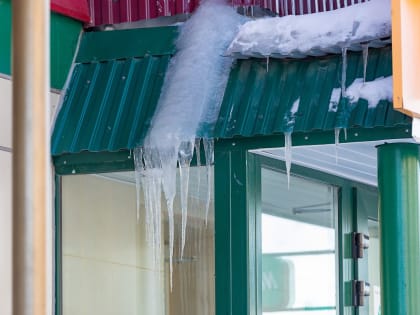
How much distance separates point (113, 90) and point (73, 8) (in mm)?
711

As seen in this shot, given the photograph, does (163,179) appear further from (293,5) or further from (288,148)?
(293,5)

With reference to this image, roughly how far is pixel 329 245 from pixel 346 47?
1.87 metres

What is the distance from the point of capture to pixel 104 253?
8.62 meters

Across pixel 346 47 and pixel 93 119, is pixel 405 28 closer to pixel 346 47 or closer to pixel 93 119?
pixel 346 47

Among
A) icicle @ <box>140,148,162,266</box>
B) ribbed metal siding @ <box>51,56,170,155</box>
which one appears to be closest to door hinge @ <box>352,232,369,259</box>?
icicle @ <box>140,148,162,266</box>

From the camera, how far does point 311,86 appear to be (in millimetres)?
7961

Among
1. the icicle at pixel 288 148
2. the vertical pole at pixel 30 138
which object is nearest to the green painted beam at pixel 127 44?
the icicle at pixel 288 148

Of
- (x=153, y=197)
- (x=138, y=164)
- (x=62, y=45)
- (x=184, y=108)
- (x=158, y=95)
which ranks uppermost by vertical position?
(x=62, y=45)

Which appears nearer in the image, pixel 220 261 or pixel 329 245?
pixel 220 261

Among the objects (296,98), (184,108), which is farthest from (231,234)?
(296,98)

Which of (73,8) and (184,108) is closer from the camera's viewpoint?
(184,108)

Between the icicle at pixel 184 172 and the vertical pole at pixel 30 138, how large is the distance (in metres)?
3.80

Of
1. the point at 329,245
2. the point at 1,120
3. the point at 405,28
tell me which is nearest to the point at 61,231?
Answer: the point at 1,120

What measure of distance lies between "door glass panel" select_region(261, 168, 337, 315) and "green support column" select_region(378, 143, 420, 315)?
854mm
